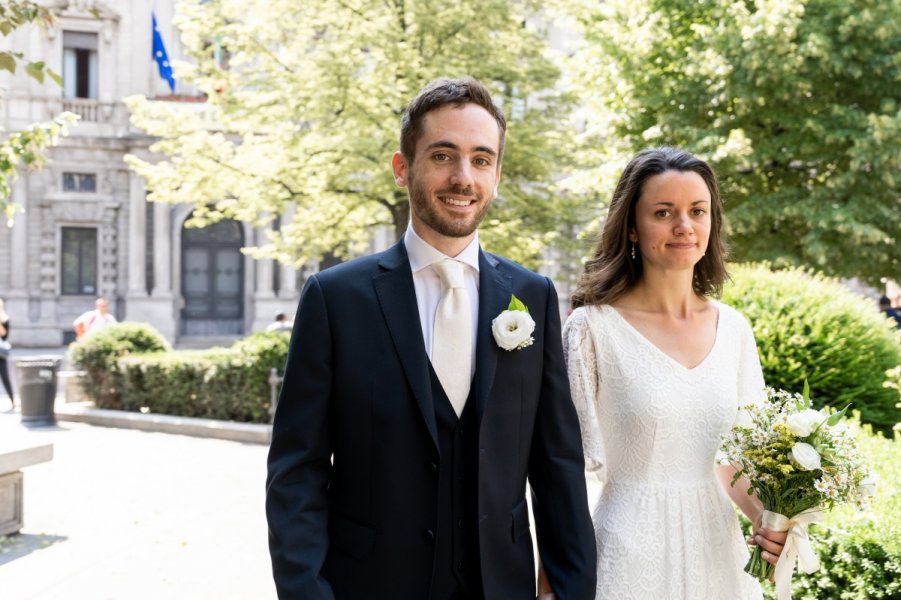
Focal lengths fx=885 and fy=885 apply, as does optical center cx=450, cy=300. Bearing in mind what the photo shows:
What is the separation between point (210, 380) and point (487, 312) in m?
12.2

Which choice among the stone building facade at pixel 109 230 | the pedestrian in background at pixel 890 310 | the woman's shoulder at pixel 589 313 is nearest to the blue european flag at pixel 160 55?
the stone building facade at pixel 109 230

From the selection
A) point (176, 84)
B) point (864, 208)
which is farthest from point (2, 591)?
point (176, 84)

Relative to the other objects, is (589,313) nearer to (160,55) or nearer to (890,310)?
(890,310)

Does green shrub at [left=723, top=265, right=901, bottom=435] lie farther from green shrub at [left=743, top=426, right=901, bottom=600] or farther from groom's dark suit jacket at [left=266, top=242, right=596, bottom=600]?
groom's dark suit jacket at [left=266, top=242, right=596, bottom=600]

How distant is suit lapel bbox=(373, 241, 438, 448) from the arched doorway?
30.3 metres

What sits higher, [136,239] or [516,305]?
[136,239]

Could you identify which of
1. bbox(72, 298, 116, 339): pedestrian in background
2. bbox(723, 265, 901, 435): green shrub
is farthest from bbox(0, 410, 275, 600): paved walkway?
bbox(72, 298, 116, 339): pedestrian in background

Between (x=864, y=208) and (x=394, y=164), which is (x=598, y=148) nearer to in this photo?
(x=864, y=208)

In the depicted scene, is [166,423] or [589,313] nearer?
[589,313]

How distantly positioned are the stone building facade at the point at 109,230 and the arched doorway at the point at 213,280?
36 mm

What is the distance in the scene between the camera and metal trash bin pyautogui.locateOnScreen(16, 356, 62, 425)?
13.8 metres

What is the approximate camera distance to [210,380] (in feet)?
46.2

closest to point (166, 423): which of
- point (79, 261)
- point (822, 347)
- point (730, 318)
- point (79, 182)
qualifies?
point (822, 347)

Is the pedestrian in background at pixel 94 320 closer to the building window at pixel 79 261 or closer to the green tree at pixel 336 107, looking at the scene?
the green tree at pixel 336 107
